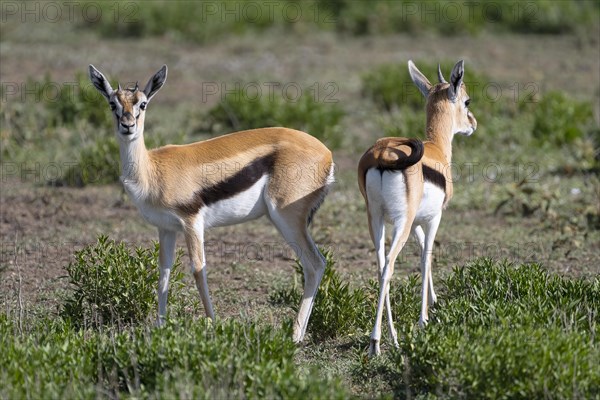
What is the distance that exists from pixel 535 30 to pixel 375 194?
39.6ft

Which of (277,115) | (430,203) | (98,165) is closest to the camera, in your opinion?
(430,203)

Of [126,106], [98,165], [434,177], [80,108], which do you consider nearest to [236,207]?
[126,106]

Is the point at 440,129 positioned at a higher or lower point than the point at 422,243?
higher

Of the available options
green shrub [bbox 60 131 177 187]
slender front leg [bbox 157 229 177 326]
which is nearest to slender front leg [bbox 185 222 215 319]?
slender front leg [bbox 157 229 177 326]

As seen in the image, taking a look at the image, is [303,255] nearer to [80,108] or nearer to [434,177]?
[434,177]

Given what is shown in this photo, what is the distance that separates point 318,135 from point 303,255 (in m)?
4.86

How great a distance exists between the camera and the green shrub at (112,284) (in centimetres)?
625

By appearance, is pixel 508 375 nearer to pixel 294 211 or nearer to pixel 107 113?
pixel 294 211

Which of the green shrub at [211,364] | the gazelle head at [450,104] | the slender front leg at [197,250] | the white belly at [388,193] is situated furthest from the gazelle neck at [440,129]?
the green shrub at [211,364]

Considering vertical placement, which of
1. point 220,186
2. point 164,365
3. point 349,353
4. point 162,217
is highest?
point 220,186

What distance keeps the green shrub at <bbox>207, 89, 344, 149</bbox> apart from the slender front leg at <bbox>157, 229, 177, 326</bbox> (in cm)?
476

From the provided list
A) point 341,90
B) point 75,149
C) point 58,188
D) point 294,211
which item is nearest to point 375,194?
point 294,211

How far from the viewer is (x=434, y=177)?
614 centimetres

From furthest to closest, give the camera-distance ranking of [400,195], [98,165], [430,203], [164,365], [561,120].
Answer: [561,120]
[98,165]
[430,203]
[400,195]
[164,365]
